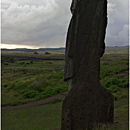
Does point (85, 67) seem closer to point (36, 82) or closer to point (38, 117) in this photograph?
point (38, 117)

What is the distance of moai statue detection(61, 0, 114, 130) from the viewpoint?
5.75 metres

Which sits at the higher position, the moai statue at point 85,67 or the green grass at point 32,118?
the moai statue at point 85,67

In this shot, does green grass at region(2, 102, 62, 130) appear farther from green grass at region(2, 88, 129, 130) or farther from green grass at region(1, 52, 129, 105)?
green grass at region(1, 52, 129, 105)

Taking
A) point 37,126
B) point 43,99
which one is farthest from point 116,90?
point 37,126

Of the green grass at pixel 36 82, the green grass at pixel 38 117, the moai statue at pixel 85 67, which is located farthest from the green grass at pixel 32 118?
the moai statue at pixel 85 67

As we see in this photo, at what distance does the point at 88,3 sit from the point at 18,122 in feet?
26.1

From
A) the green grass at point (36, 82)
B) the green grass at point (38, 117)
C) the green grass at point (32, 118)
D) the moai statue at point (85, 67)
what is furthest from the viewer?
the green grass at point (36, 82)

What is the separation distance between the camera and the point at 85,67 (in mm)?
5934

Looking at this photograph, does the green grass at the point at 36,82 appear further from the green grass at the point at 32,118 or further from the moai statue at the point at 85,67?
the moai statue at the point at 85,67

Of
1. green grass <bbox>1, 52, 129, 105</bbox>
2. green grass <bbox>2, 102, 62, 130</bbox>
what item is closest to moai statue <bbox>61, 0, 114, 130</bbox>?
green grass <bbox>2, 102, 62, 130</bbox>

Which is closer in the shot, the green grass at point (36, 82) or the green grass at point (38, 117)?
the green grass at point (38, 117)

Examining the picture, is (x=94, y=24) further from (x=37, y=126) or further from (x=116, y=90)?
(x=116, y=90)

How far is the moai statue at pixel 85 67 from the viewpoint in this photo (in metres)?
5.75

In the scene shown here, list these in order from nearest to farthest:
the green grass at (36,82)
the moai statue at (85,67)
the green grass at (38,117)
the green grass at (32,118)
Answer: the moai statue at (85,67), the green grass at (38,117), the green grass at (32,118), the green grass at (36,82)
